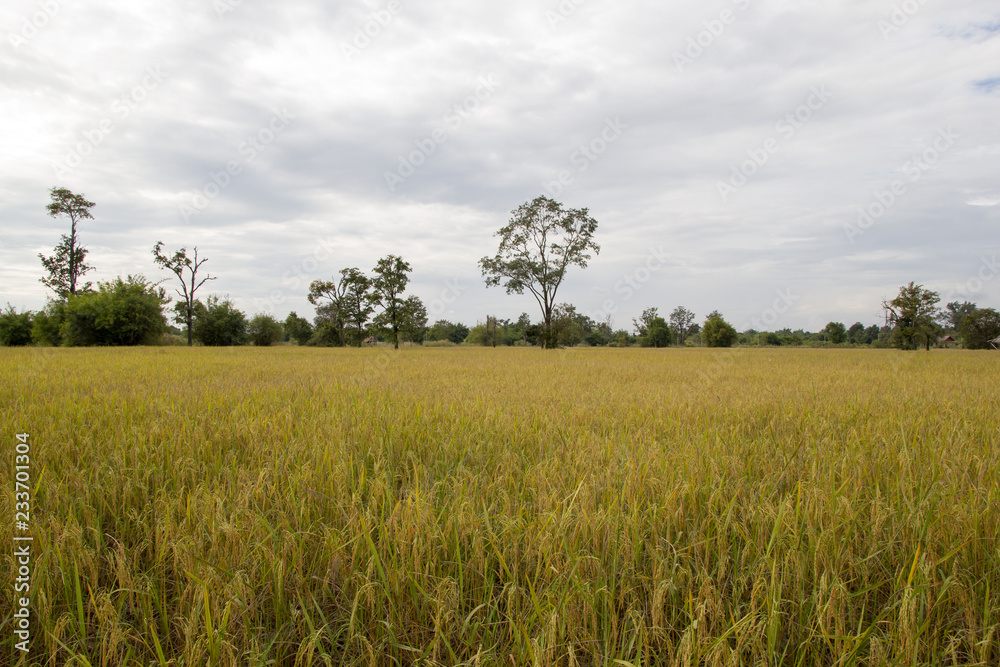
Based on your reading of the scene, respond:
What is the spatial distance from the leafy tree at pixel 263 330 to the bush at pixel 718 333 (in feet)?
208

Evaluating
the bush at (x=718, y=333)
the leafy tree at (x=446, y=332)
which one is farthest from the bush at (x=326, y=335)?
the bush at (x=718, y=333)

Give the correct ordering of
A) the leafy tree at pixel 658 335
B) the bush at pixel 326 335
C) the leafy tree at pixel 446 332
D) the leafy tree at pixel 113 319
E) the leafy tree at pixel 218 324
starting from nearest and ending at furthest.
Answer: the leafy tree at pixel 113 319 < the leafy tree at pixel 218 324 < the bush at pixel 326 335 < the leafy tree at pixel 658 335 < the leafy tree at pixel 446 332

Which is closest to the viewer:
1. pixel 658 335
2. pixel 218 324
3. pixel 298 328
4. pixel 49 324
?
pixel 49 324

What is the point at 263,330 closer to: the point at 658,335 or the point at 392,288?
the point at 392,288

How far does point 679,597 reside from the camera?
1472mm

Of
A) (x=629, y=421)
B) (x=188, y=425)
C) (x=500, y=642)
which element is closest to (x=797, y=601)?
(x=500, y=642)

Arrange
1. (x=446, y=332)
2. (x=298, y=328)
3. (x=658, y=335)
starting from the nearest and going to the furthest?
(x=298, y=328) → (x=658, y=335) → (x=446, y=332)

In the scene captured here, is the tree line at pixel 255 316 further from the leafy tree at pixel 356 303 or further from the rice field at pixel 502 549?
the rice field at pixel 502 549

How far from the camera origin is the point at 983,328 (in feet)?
214

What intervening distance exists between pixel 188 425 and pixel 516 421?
8.48ft

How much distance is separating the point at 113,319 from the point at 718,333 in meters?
72.4

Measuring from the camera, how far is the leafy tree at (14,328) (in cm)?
3753

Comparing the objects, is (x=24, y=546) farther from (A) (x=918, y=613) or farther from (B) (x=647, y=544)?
(A) (x=918, y=613)

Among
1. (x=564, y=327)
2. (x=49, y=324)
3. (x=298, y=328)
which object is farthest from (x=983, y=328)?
(x=49, y=324)
